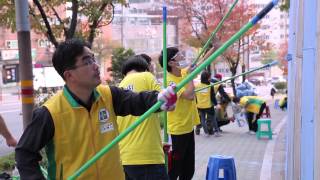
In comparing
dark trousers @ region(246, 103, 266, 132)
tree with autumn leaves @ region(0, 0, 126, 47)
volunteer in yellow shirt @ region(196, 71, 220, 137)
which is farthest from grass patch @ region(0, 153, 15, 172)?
dark trousers @ region(246, 103, 266, 132)

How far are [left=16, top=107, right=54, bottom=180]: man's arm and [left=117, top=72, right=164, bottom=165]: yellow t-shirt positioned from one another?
1379 millimetres

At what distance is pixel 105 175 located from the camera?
8.63 ft

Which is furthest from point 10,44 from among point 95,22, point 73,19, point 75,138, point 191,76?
point 191,76

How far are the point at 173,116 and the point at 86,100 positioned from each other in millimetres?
2470

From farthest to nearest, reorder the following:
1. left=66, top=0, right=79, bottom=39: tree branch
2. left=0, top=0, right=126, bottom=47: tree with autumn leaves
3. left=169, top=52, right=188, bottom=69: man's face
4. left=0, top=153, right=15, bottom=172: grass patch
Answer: left=66, top=0, right=79, bottom=39: tree branch, left=0, top=0, right=126, bottom=47: tree with autumn leaves, left=0, top=153, right=15, bottom=172: grass patch, left=169, top=52, right=188, bottom=69: man's face

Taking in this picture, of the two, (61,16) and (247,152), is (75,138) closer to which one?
(61,16)

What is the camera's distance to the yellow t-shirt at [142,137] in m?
3.82

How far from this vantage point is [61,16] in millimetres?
8648

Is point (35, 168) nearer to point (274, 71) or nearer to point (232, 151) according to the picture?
point (232, 151)

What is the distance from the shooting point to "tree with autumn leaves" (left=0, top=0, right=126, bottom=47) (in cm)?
750

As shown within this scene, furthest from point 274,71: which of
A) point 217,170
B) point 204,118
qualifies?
point 217,170

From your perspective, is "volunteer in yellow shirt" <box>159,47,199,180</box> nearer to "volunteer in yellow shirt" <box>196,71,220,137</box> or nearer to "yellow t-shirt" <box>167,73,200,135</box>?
"yellow t-shirt" <box>167,73,200,135</box>

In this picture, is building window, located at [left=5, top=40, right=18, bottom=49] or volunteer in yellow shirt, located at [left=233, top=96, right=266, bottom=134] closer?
volunteer in yellow shirt, located at [left=233, top=96, right=266, bottom=134]

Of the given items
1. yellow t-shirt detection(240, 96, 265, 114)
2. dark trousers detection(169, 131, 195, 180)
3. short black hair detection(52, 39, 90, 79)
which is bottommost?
yellow t-shirt detection(240, 96, 265, 114)
